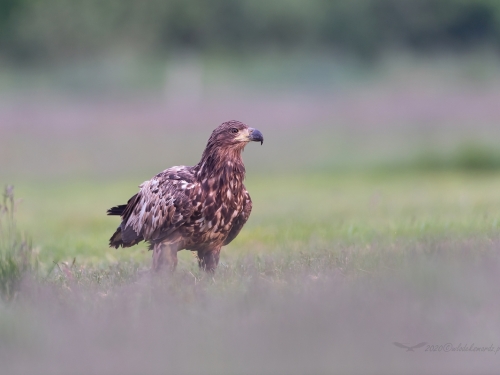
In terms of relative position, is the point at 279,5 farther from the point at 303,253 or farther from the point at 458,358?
the point at 458,358

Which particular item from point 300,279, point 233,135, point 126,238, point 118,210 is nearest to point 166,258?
point 126,238

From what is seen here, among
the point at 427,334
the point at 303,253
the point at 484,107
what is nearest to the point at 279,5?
the point at 484,107

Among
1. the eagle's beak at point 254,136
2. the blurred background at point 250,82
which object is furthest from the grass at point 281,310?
the blurred background at point 250,82

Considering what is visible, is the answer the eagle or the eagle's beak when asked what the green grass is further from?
the eagle's beak

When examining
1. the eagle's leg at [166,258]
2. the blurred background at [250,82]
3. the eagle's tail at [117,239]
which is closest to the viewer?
the eagle's leg at [166,258]

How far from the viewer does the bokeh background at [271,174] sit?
4.81 metres

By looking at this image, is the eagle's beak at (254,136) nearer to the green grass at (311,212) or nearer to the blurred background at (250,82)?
the green grass at (311,212)

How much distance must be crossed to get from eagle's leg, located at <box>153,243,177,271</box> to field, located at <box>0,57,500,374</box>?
0.17 m

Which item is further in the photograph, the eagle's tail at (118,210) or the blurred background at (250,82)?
the blurred background at (250,82)

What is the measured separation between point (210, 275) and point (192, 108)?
20.2 meters

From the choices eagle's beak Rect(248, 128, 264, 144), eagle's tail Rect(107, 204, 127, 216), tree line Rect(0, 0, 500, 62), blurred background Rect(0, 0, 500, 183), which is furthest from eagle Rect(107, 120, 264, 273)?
tree line Rect(0, 0, 500, 62)

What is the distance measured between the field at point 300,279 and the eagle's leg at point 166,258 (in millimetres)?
168

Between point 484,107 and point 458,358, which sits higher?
point 484,107

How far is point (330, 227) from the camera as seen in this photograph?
946cm
